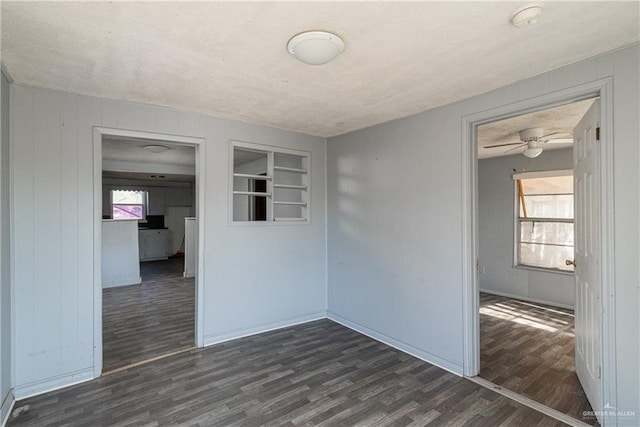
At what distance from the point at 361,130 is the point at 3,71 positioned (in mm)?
3098

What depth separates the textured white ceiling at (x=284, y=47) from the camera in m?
1.56

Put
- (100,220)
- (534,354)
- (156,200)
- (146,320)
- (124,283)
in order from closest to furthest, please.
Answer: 1. (100,220)
2. (534,354)
3. (146,320)
4. (124,283)
5. (156,200)

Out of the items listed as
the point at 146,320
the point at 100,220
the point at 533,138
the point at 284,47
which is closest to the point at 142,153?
the point at 146,320

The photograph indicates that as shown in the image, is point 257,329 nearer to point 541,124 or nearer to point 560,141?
point 541,124

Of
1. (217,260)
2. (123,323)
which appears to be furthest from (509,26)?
(123,323)

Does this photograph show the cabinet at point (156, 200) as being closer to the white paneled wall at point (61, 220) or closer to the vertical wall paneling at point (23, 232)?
the white paneled wall at point (61, 220)

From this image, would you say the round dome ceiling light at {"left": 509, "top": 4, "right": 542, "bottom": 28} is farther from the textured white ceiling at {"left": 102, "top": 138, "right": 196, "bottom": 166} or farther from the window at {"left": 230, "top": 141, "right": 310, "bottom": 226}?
the textured white ceiling at {"left": 102, "top": 138, "right": 196, "bottom": 166}

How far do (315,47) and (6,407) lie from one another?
10.2ft

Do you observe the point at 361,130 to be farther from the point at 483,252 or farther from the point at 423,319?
the point at 483,252

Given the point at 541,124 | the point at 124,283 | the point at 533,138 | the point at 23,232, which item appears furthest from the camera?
the point at 124,283

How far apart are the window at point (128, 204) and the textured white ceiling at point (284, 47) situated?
8121 mm

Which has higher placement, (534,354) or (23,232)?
(23,232)

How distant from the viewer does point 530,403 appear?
2340 millimetres

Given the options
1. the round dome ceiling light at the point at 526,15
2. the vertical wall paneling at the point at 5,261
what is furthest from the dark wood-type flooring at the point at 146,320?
the round dome ceiling light at the point at 526,15
